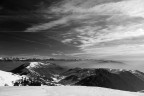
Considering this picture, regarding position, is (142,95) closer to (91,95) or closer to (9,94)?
(91,95)

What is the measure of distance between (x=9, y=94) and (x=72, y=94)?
12.6 ft

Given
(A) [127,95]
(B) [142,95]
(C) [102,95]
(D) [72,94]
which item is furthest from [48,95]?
(B) [142,95]

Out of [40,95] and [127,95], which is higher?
[40,95]

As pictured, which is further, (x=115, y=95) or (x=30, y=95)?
(x=115, y=95)

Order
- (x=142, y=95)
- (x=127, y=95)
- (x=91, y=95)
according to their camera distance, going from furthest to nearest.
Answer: (x=142, y=95)
(x=127, y=95)
(x=91, y=95)

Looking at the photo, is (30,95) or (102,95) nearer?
(30,95)

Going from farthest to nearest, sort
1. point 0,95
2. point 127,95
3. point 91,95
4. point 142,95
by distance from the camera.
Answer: point 142,95, point 127,95, point 91,95, point 0,95

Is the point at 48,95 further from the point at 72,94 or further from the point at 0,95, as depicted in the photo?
the point at 0,95

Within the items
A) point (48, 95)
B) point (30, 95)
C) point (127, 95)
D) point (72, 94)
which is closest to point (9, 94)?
point (30, 95)

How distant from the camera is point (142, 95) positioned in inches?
501

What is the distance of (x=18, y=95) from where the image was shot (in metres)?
10.2

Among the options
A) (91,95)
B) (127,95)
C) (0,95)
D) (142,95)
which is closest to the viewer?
(0,95)

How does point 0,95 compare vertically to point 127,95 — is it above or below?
above

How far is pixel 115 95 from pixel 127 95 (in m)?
1.11
